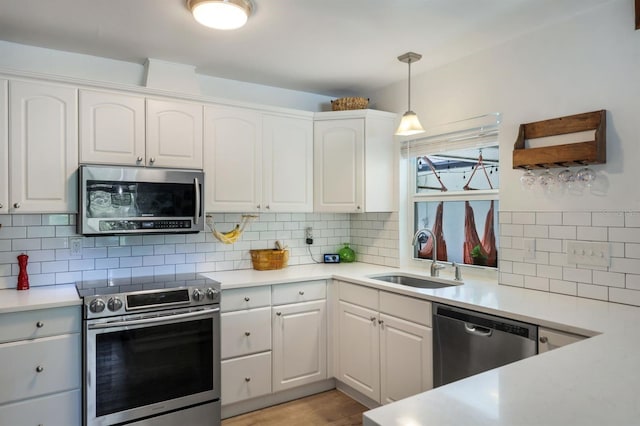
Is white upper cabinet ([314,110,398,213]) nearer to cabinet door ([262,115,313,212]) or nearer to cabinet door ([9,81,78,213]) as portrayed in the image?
cabinet door ([262,115,313,212])

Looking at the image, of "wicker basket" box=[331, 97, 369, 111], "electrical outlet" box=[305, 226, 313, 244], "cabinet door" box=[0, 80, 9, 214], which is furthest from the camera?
"electrical outlet" box=[305, 226, 313, 244]

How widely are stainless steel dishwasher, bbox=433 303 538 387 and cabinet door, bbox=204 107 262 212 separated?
1.54m

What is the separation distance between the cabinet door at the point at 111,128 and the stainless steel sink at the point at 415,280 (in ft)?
6.02

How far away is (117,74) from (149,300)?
5.14 feet

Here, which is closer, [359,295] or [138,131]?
[138,131]

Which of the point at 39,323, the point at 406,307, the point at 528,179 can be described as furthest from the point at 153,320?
the point at 528,179

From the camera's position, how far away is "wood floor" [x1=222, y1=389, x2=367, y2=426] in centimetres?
278

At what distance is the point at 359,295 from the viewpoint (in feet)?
9.73

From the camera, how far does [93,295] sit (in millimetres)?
2340

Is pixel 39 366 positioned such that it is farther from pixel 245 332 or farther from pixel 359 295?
pixel 359 295

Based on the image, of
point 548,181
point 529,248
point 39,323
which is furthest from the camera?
point 529,248

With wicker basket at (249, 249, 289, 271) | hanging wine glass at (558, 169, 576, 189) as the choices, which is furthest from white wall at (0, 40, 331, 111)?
hanging wine glass at (558, 169, 576, 189)

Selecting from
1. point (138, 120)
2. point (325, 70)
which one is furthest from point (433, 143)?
point (138, 120)

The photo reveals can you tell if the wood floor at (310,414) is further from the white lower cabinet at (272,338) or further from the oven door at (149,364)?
the oven door at (149,364)
